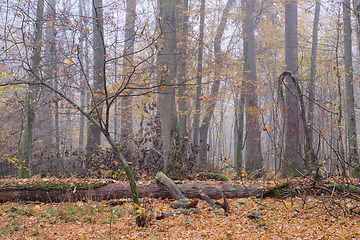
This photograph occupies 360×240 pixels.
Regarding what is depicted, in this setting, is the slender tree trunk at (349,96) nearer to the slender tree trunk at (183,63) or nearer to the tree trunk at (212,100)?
the tree trunk at (212,100)

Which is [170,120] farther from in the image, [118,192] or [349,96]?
[349,96]

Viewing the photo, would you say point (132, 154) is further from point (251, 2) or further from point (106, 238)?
point (251, 2)

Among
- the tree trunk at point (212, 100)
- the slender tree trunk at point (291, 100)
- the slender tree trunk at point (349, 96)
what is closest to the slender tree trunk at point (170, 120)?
the slender tree trunk at point (291, 100)

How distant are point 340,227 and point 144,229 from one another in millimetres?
2807

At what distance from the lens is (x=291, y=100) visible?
376 inches

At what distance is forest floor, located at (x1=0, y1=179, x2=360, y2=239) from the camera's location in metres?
3.97

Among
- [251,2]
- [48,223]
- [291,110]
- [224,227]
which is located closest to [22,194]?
[48,223]

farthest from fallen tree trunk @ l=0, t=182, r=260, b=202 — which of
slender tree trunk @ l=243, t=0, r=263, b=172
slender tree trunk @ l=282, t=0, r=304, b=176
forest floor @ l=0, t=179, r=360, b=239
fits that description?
slender tree trunk @ l=243, t=0, r=263, b=172

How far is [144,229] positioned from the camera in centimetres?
434

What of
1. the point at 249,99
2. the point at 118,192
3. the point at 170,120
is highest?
the point at 249,99

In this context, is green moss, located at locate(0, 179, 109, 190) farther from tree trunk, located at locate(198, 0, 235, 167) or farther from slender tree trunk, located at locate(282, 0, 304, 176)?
tree trunk, located at locate(198, 0, 235, 167)

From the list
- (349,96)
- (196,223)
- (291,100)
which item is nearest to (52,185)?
(196,223)

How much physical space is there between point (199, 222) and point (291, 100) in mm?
6459

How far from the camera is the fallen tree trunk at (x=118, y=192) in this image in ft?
21.0
